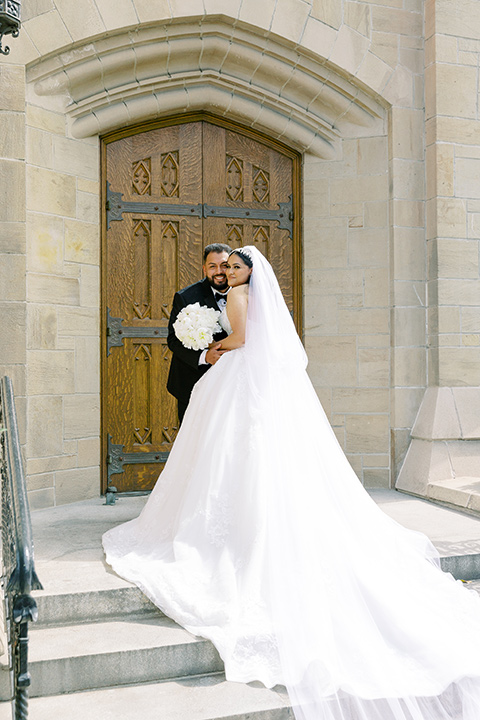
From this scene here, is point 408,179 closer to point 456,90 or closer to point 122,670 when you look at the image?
point 456,90

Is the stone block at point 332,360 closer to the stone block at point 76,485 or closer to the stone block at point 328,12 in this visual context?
the stone block at point 76,485

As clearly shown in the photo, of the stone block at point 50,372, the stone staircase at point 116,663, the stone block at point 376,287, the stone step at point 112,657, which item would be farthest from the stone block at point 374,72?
the stone step at point 112,657

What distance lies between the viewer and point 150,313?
5.84 meters

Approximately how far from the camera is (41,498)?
5.19 m

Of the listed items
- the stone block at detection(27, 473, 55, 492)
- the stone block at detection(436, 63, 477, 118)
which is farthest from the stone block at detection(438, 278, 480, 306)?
the stone block at detection(27, 473, 55, 492)

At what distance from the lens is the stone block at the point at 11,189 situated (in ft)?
16.2

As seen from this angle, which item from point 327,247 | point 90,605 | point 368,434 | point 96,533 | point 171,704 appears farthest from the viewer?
point 327,247

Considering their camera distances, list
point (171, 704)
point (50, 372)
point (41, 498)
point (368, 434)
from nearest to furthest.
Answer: point (171, 704) → point (41, 498) → point (50, 372) → point (368, 434)

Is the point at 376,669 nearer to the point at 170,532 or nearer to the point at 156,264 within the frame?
the point at 170,532

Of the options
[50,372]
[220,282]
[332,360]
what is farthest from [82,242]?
[332,360]

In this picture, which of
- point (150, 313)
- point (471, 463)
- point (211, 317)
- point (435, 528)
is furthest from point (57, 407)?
point (471, 463)

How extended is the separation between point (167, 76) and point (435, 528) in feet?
13.2

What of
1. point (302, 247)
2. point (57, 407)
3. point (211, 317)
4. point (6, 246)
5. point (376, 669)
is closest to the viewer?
point (376, 669)

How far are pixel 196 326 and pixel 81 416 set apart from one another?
6.19ft
